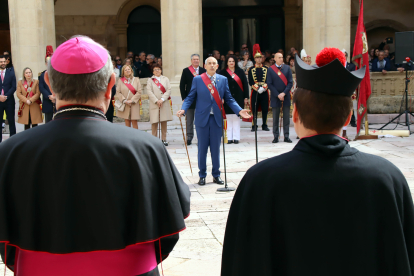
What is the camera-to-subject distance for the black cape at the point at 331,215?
1.75 metres

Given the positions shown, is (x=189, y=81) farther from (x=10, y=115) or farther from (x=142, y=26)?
(x=142, y=26)

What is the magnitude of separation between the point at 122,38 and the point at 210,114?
47.4 ft

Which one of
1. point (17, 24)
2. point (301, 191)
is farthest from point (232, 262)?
point (17, 24)

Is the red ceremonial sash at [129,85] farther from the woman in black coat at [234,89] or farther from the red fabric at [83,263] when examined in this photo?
the red fabric at [83,263]

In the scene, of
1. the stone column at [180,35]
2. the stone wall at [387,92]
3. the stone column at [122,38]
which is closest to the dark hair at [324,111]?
the stone column at [180,35]

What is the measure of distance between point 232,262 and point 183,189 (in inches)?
17.0

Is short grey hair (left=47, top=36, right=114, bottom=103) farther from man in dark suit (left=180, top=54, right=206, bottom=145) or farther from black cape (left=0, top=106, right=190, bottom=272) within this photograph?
man in dark suit (left=180, top=54, right=206, bottom=145)

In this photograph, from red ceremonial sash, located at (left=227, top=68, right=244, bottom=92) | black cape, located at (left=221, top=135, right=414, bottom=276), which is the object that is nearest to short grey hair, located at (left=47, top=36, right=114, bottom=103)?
black cape, located at (left=221, top=135, right=414, bottom=276)

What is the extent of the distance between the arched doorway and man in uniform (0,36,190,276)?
64.3 feet

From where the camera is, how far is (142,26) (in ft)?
69.6

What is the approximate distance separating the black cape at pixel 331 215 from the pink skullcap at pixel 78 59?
0.78 meters

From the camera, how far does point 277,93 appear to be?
1155 cm

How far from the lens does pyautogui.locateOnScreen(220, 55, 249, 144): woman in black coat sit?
37.3ft

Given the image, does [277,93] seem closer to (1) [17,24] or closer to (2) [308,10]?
(2) [308,10]
